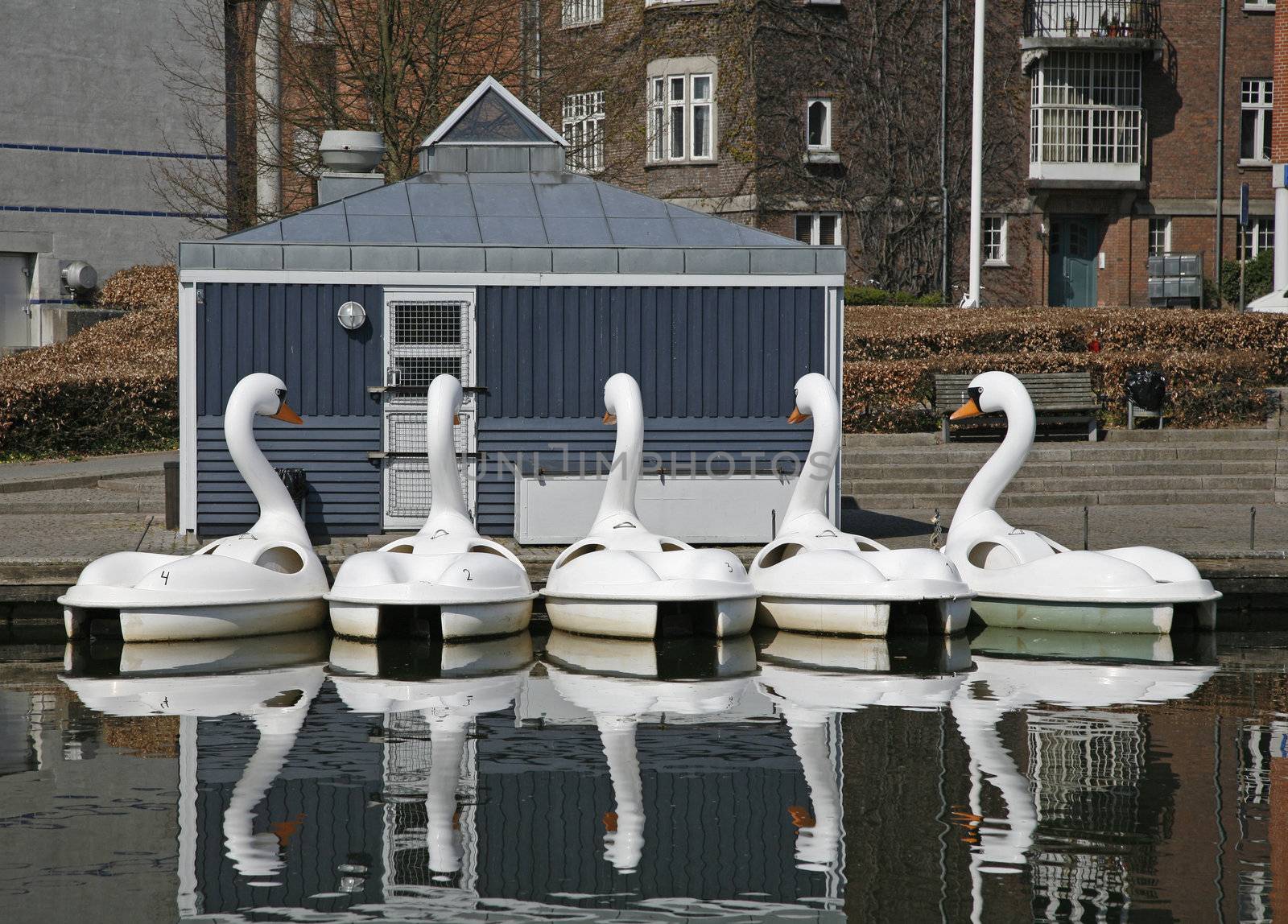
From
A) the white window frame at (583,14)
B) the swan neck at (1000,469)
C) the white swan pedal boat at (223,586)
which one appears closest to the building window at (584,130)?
the white window frame at (583,14)

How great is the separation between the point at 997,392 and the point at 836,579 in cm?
312

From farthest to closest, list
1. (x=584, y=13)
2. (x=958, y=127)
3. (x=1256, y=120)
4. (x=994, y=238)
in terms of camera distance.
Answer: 1. (x=1256, y=120)
2. (x=994, y=238)
3. (x=958, y=127)
4. (x=584, y=13)

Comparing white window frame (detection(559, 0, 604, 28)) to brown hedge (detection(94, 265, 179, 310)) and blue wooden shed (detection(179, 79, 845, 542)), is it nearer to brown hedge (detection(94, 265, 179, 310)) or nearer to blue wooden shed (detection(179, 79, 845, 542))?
brown hedge (detection(94, 265, 179, 310))

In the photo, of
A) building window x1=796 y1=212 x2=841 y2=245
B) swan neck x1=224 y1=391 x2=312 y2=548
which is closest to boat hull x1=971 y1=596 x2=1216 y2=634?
swan neck x1=224 y1=391 x2=312 y2=548

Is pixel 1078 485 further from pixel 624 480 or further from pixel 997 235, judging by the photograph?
pixel 997 235

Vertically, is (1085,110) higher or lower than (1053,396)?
higher

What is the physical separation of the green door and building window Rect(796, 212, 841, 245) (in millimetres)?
5630

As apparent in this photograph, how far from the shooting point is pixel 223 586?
1445 centimetres

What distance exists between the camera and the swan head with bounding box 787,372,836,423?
656 inches

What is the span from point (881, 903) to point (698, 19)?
31.2m

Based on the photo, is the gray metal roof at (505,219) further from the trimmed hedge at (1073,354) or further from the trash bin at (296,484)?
the trimmed hedge at (1073,354)

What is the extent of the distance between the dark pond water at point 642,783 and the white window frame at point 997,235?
25643 millimetres

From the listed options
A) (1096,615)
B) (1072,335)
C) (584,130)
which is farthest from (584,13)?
(1096,615)

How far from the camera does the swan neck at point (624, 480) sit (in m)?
15.8
